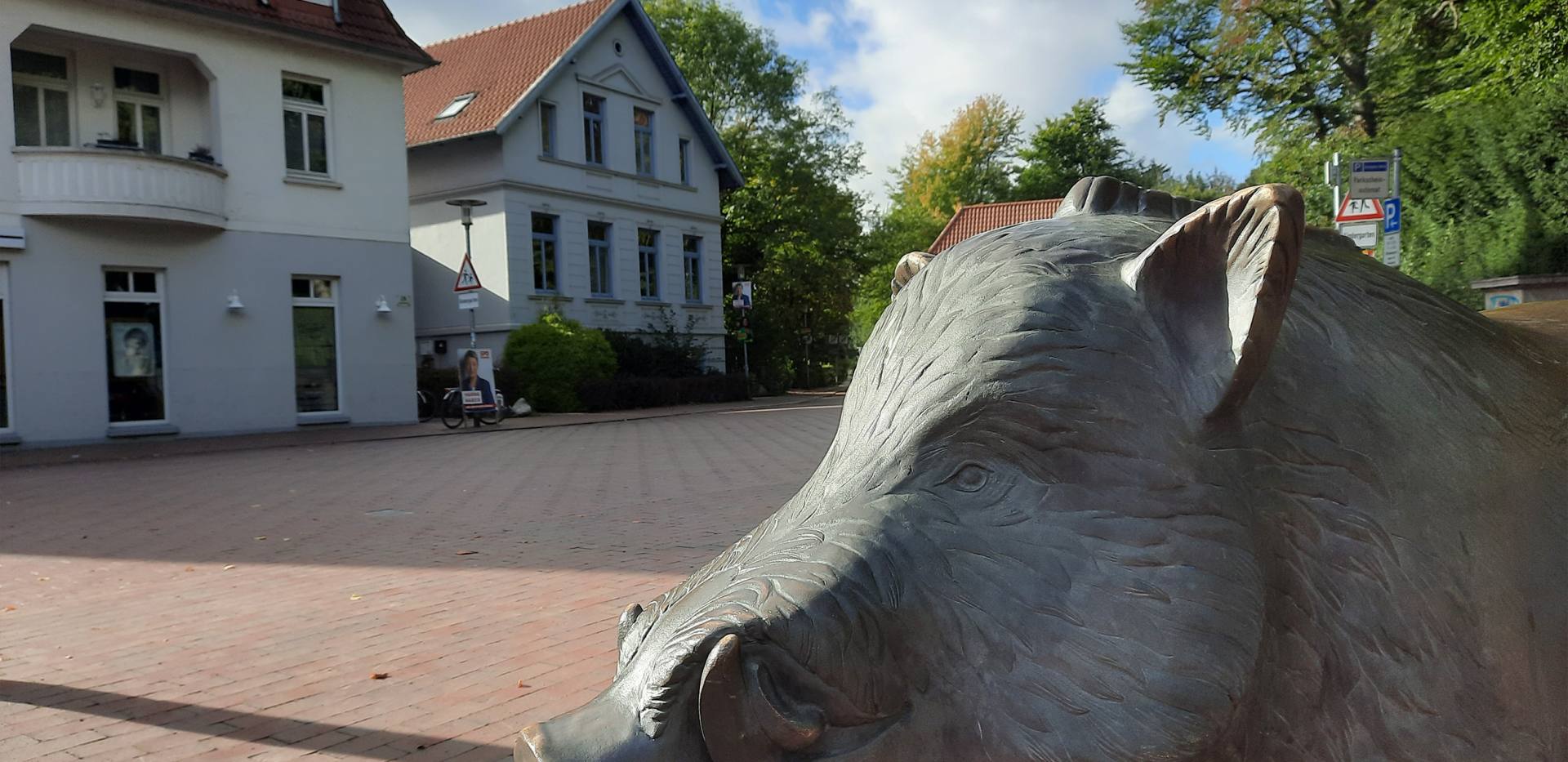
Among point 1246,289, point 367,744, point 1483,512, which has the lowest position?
point 367,744

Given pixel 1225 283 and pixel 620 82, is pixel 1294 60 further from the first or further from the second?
pixel 1225 283

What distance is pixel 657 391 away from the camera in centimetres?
2773

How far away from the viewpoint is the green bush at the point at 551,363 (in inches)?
989

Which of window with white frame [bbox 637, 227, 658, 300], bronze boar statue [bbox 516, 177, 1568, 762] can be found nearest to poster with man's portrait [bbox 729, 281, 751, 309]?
window with white frame [bbox 637, 227, 658, 300]

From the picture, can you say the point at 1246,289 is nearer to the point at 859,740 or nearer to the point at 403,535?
the point at 859,740

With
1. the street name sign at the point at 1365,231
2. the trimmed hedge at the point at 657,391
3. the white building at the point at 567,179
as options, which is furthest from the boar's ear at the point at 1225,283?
the white building at the point at 567,179

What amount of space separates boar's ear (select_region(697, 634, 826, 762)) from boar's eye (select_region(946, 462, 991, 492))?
22 cm

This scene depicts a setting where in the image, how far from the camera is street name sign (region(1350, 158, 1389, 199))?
1147 cm

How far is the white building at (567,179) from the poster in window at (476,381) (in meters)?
5.37

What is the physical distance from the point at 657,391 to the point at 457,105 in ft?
29.6

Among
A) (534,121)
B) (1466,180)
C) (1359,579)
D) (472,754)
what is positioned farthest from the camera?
(534,121)

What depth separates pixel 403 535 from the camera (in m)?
8.41

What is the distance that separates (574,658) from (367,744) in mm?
1124

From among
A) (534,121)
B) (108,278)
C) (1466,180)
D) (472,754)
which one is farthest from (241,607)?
(534,121)
